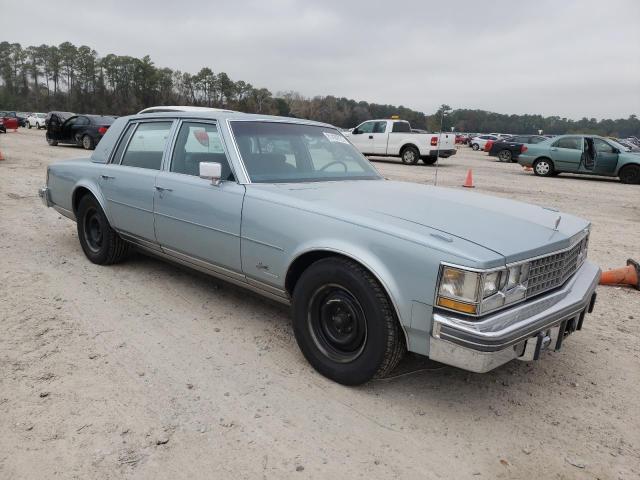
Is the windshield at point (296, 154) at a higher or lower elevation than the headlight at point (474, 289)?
higher

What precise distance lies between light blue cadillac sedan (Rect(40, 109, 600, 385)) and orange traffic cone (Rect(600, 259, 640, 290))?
168cm

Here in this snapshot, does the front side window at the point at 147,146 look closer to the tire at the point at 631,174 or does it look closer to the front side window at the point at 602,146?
the front side window at the point at 602,146

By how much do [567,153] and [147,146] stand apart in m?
15.3

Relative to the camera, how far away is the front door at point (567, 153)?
15617 mm

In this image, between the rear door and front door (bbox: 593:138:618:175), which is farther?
the rear door

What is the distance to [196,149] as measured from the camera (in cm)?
383

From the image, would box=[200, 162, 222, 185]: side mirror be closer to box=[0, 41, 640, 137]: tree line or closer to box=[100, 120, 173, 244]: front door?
box=[100, 120, 173, 244]: front door

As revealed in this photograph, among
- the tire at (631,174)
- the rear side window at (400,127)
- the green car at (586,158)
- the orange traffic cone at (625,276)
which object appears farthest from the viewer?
the rear side window at (400,127)

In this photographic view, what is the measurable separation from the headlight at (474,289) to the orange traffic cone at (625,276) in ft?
9.88

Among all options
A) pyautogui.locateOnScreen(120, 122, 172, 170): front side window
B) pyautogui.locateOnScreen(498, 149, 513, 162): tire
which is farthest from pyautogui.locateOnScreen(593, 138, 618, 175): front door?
pyautogui.locateOnScreen(120, 122, 172, 170): front side window

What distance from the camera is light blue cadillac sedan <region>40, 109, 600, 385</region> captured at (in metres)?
2.35

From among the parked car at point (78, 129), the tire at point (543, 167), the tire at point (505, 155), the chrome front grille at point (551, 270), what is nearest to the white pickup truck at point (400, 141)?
the tire at point (543, 167)

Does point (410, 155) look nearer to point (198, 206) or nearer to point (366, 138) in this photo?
point (366, 138)

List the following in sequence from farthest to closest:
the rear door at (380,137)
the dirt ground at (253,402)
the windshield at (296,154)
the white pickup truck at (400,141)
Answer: the rear door at (380,137)
the white pickup truck at (400,141)
the windshield at (296,154)
the dirt ground at (253,402)
